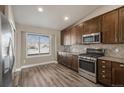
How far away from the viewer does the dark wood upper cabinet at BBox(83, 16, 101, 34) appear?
137 inches

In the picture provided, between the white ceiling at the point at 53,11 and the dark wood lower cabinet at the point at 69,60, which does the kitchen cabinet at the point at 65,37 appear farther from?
the white ceiling at the point at 53,11

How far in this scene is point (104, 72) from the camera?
→ 2920mm

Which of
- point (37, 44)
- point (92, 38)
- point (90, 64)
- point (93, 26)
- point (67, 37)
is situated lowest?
point (90, 64)

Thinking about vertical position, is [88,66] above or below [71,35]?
below

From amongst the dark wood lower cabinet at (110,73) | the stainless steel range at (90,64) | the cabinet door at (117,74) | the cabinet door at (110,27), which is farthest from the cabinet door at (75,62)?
the cabinet door at (117,74)

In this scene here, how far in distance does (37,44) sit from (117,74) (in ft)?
15.6

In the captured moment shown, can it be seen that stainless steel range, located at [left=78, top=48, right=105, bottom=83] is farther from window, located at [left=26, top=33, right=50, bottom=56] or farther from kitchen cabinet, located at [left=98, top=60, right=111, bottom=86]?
window, located at [left=26, top=33, right=50, bottom=56]

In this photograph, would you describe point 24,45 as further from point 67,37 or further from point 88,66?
point 88,66

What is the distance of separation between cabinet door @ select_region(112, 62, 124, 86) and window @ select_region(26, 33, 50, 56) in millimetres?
4516

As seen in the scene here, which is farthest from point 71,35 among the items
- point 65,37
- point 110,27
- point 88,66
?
point 110,27
